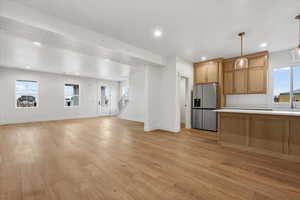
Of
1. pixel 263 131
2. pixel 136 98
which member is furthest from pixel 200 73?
pixel 136 98

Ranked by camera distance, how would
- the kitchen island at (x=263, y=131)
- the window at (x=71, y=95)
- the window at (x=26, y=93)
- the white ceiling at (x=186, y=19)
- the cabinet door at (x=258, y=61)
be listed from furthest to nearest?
1. the window at (x=71, y=95)
2. the window at (x=26, y=93)
3. the cabinet door at (x=258, y=61)
4. the kitchen island at (x=263, y=131)
5. the white ceiling at (x=186, y=19)

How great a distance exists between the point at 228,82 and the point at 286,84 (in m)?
1.70

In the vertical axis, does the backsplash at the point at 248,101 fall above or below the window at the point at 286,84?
below

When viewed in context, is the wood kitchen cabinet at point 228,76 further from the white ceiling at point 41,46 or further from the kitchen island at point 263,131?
the white ceiling at point 41,46

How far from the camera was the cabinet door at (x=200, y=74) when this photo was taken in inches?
220

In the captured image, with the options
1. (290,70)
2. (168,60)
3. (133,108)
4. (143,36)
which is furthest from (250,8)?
(133,108)

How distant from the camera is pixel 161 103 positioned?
5508mm

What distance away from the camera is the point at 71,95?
28.7 ft

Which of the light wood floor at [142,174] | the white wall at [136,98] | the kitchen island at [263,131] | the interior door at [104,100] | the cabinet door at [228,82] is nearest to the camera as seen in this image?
the light wood floor at [142,174]

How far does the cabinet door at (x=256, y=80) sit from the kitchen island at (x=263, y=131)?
184 centimetres

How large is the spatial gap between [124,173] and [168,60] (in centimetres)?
434

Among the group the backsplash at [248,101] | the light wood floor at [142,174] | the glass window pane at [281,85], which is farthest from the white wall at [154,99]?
the glass window pane at [281,85]

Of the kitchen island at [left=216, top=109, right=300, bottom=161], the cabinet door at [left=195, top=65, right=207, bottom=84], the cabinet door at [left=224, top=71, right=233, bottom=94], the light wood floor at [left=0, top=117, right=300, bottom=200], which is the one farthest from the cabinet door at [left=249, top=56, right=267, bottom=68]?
the light wood floor at [left=0, top=117, right=300, bottom=200]

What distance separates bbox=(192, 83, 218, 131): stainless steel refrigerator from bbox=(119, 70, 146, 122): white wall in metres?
3.07
